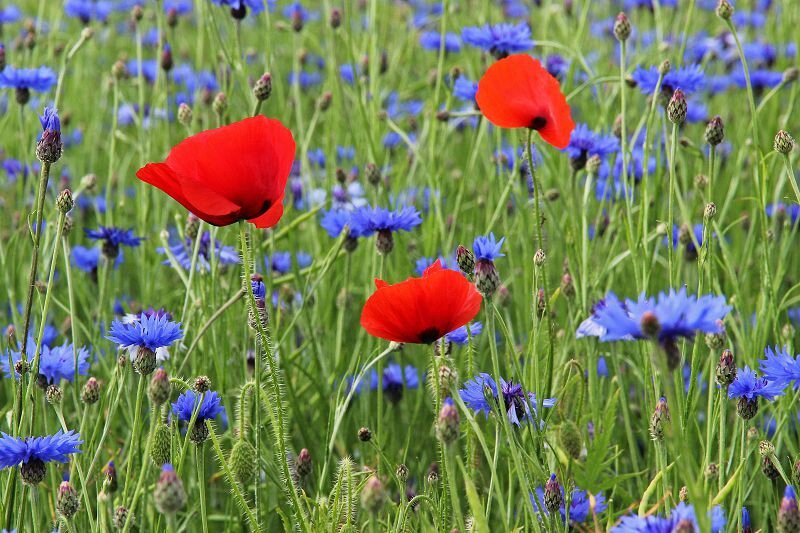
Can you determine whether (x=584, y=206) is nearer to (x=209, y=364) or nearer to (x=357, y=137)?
(x=209, y=364)

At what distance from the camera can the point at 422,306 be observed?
111cm

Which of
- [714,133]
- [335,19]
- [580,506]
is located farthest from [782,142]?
[335,19]

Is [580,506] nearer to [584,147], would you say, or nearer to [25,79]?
[584,147]

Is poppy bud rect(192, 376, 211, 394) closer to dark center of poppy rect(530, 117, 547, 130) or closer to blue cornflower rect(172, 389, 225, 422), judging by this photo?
blue cornflower rect(172, 389, 225, 422)

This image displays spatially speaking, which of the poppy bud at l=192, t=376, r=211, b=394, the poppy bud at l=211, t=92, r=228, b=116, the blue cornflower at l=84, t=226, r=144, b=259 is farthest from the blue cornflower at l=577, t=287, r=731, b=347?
the blue cornflower at l=84, t=226, r=144, b=259

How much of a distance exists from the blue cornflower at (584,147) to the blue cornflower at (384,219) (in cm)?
→ 39

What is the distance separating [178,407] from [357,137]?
4.04ft

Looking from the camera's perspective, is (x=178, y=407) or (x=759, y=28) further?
(x=759, y=28)

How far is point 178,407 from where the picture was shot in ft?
4.41

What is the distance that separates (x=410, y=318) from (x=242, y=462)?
0.28m

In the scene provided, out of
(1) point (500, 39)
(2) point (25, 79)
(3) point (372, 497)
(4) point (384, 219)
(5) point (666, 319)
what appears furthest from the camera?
(1) point (500, 39)

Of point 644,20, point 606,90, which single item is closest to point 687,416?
point 606,90

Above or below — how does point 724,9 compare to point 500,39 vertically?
below

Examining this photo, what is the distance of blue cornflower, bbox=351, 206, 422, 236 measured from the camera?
67.3 inches
